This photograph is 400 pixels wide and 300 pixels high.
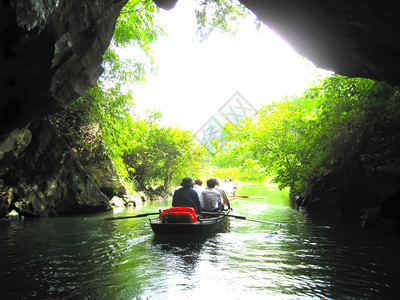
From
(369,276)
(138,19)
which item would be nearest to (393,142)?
(369,276)

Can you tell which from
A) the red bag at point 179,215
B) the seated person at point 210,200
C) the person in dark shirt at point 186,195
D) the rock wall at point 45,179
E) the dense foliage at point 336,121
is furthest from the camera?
the rock wall at point 45,179

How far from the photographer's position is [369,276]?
4.16 metres

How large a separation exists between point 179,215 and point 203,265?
81.2 inches

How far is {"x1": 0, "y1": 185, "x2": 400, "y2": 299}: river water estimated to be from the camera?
3.67 metres

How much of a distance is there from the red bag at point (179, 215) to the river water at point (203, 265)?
0.52 meters

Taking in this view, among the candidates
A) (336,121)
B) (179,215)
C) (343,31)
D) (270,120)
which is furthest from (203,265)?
(270,120)

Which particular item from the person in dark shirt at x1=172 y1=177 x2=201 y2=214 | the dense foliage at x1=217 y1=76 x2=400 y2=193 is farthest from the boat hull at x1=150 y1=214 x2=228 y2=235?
the dense foliage at x1=217 y1=76 x2=400 y2=193

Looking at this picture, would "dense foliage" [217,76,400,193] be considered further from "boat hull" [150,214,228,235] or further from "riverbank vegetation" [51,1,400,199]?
"boat hull" [150,214,228,235]

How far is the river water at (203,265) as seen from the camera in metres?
3.67

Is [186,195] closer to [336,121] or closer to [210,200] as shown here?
[210,200]

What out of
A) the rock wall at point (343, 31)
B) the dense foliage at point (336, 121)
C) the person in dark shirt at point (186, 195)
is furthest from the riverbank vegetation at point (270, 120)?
the person in dark shirt at point (186, 195)

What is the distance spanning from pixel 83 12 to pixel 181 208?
5.53m

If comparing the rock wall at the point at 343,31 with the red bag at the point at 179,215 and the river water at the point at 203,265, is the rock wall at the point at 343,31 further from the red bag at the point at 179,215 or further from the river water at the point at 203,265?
the red bag at the point at 179,215

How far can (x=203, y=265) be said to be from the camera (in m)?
4.81
